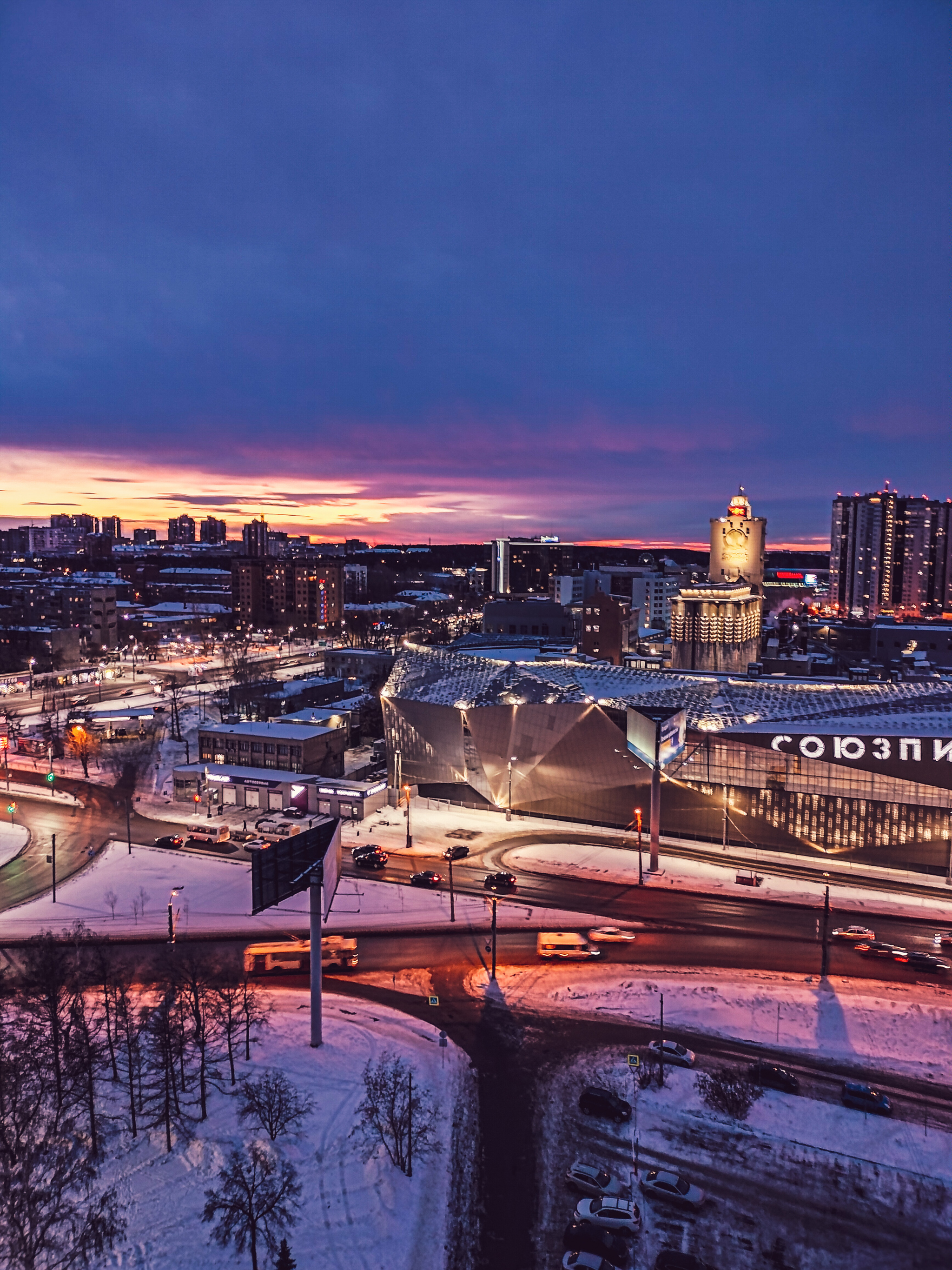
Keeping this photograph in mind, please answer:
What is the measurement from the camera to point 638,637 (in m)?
130

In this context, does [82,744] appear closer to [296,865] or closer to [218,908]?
[218,908]

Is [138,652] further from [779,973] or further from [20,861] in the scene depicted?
[779,973]

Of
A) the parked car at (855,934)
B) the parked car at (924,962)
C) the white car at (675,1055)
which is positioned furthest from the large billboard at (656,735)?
the white car at (675,1055)

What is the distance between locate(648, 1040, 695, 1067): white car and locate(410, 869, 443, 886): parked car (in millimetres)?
17308

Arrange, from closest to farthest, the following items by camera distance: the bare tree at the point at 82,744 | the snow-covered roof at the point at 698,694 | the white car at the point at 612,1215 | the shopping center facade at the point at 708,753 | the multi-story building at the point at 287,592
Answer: the white car at the point at 612,1215 < the shopping center facade at the point at 708,753 < the snow-covered roof at the point at 698,694 < the bare tree at the point at 82,744 < the multi-story building at the point at 287,592

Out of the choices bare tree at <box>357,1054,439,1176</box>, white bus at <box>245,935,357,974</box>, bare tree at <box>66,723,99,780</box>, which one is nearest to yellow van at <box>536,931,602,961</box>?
white bus at <box>245,935,357,974</box>

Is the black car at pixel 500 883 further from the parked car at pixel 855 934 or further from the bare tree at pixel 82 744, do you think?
the bare tree at pixel 82 744

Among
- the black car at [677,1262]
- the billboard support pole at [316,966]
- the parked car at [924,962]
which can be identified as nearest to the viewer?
the black car at [677,1262]

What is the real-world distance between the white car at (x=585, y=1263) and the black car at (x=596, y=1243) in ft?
0.74

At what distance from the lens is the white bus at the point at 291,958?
109ft

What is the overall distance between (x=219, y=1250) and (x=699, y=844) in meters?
36.5

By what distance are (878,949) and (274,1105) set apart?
25.9 meters

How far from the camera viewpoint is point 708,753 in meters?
49.7

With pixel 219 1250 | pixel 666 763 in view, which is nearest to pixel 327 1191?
pixel 219 1250
